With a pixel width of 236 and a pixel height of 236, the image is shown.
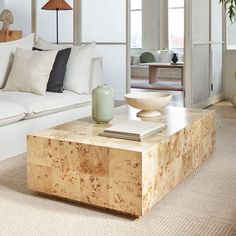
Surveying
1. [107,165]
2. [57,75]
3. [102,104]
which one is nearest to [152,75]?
[57,75]

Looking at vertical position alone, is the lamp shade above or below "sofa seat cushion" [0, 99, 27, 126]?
above

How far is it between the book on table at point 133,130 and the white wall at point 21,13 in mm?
3920

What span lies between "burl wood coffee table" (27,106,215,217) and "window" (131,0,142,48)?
8.31 metres

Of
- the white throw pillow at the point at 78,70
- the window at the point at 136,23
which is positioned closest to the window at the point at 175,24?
the window at the point at 136,23

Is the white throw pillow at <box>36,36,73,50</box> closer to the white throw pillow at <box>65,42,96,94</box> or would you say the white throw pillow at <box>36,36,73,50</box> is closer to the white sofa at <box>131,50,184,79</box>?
the white throw pillow at <box>65,42,96,94</box>

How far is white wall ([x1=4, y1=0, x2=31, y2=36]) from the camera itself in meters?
5.81

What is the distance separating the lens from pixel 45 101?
11.1ft

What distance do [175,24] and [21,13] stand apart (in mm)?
5210

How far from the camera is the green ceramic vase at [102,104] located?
2572 millimetres

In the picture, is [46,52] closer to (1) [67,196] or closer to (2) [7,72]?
(2) [7,72]

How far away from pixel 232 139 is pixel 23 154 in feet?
6.17

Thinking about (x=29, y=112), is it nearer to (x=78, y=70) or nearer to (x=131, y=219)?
(x=78, y=70)

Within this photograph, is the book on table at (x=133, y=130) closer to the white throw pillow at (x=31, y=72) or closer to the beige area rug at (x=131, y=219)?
the beige area rug at (x=131, y=219)

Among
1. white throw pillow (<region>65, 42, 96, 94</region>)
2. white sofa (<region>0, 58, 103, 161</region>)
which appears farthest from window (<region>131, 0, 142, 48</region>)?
white sofa (<region>0, 58, 103, 161</region>)
